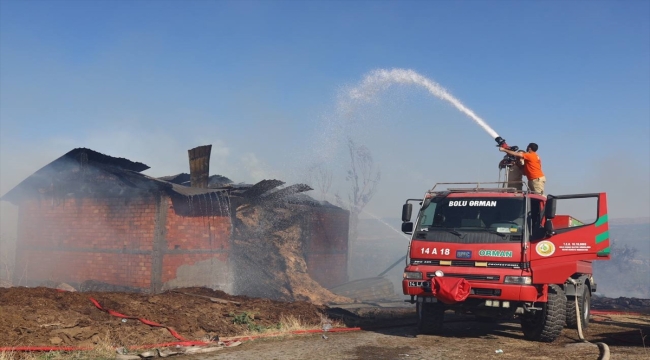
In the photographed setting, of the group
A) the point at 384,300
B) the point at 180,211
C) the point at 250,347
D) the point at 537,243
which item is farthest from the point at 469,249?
the point at 384,300

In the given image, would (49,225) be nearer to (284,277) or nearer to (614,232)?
(284,277)

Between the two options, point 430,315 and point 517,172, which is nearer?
point 430,315

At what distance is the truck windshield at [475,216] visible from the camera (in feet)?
30.6

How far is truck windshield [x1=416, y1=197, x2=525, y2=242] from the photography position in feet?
30.6

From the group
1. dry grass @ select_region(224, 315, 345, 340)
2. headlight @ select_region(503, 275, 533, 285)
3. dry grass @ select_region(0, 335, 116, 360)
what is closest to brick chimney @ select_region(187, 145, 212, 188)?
dry grass @ select_region(224, 315, 345, 340)

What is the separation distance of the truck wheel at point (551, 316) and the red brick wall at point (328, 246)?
1357 centimetres

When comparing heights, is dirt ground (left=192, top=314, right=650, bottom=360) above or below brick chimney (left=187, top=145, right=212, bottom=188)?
below

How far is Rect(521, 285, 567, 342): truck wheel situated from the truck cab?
0.05 ft

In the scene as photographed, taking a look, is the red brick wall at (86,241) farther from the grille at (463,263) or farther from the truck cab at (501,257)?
the grille at (463,263)

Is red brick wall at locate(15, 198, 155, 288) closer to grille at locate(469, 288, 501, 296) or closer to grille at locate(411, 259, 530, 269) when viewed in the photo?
grille at locate(411, 259, 530, 269)

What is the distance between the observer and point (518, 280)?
8789 millimetres

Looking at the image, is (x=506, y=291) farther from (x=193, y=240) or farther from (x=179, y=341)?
(x=193, y=240)

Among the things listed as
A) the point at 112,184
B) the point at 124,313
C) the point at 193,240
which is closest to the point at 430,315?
the point at 124,313

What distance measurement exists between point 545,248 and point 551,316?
1.11m
